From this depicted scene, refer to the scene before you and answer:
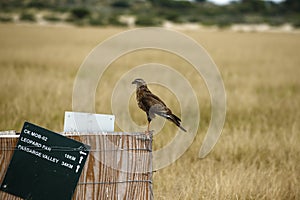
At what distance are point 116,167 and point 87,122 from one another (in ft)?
1.23

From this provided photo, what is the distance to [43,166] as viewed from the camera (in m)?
3.07

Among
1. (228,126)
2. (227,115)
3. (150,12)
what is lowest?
(228,126)

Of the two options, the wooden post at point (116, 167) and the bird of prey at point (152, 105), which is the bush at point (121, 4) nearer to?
the bird of prey at point (152, 105)

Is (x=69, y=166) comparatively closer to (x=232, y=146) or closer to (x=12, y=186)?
(x=12, y=186)

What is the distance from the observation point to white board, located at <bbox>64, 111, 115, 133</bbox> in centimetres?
326

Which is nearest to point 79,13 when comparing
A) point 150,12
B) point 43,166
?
point 150,12

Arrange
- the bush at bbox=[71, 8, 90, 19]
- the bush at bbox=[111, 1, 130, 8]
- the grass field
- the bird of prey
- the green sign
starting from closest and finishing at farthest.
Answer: the green sign → the bird of prey → the grass field → the bush at bbox=[71, 8, 90, 19] → the bush at bbox=[111, 1, 130, 8]

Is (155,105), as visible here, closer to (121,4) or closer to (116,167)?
(116,167)

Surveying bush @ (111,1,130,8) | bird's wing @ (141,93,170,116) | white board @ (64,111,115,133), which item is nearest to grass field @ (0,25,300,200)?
bird's wing @ (141,93,170,116)

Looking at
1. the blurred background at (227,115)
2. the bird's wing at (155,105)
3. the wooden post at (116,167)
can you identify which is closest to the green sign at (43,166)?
the wooden post at (116,167)

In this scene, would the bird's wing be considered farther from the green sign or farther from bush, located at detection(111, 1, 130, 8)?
bush, located at detection(111, 1, 130, 8)

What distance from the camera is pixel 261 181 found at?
15.0ft

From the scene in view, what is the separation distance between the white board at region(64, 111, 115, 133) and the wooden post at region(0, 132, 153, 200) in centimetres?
10

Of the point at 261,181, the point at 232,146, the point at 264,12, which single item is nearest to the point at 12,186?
the point at 261,181
